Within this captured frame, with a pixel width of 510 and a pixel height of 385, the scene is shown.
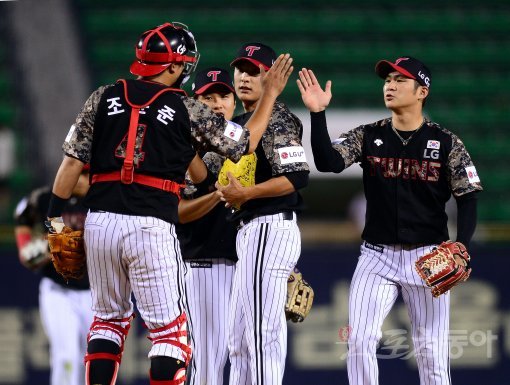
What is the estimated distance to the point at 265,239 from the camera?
492 centimetres

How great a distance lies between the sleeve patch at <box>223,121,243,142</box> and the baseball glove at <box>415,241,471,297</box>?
1200 millimetres

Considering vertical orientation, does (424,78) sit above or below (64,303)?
above

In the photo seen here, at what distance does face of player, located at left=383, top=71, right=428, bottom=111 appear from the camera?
5.36 metres

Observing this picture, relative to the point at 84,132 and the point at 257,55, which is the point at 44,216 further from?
the point at 84,132

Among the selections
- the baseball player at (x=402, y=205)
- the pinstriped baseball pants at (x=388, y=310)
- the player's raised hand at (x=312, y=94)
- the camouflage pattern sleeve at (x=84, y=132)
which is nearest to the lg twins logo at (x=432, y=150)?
the baseball player at (x=402, y=205)

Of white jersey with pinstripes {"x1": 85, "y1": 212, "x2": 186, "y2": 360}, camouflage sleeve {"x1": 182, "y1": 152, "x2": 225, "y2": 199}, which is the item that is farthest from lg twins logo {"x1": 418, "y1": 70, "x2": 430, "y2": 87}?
white jersey with pinstripes {"x1": 85, "y1": 212, "x2": 186, "y2": 360}

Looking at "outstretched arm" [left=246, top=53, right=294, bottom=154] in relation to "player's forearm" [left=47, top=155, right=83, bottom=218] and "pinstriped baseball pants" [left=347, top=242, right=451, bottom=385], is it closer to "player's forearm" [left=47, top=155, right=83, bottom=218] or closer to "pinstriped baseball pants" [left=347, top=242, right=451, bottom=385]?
"player's forearm" [left=47, top=155, right=83, bottom=218]

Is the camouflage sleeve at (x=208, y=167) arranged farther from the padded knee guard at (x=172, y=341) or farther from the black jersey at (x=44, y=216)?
the black jersey at (x=44, y=216)

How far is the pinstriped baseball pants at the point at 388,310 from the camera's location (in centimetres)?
505

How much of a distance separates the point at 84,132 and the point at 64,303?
2559mm

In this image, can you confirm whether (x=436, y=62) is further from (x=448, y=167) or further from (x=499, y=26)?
(x=448, y=167)

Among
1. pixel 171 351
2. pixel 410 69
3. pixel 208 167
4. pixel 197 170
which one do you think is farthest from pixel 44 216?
pixel 410 69

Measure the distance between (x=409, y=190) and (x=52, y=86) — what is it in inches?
253

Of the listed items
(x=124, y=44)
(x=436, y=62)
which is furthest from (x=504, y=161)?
(x=124, y=44)
